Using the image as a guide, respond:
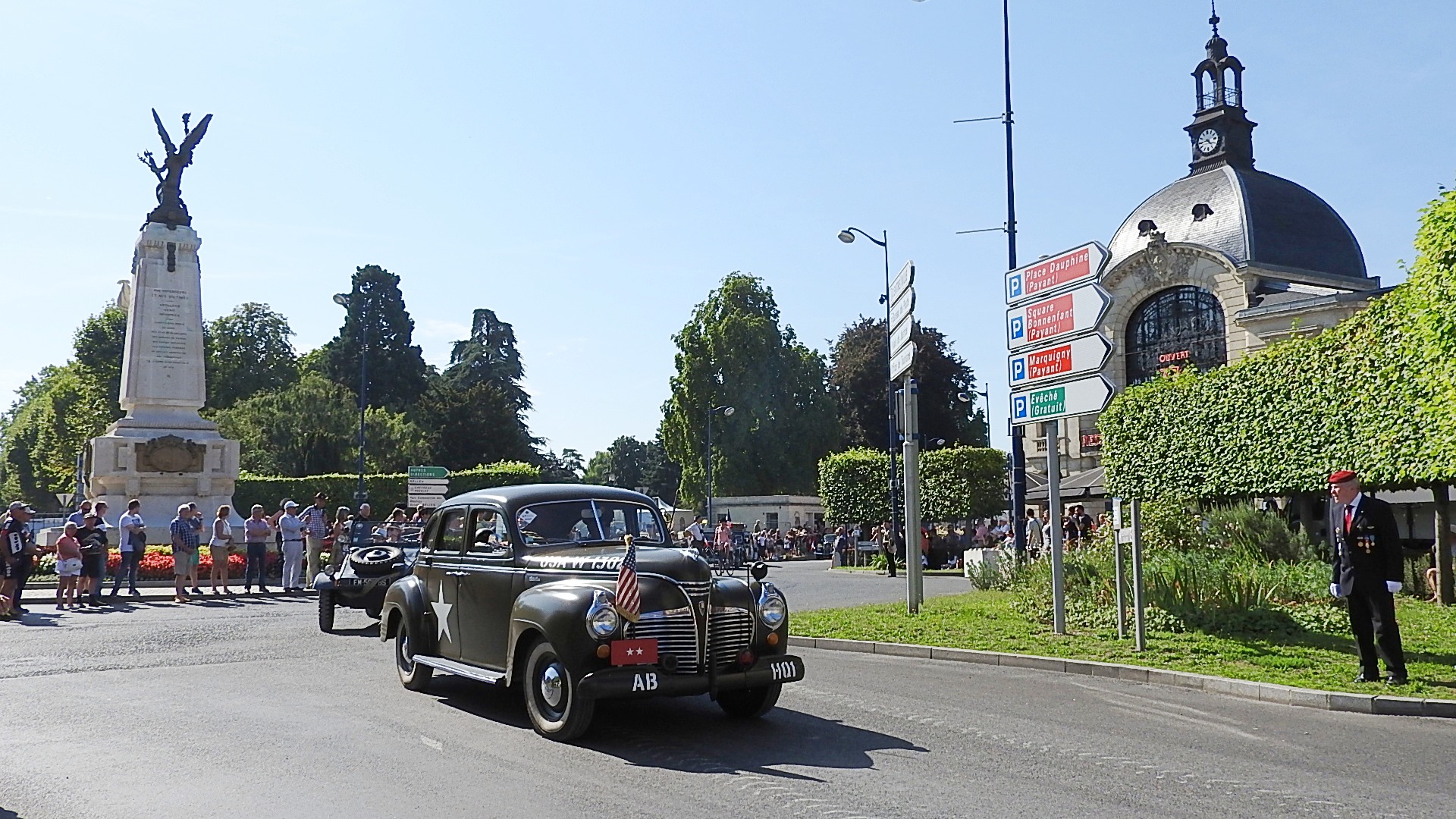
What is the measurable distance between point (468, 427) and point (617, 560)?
71160mm

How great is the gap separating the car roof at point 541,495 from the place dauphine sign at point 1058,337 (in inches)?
235

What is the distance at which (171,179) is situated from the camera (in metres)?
32.4

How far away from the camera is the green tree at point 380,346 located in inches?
3561

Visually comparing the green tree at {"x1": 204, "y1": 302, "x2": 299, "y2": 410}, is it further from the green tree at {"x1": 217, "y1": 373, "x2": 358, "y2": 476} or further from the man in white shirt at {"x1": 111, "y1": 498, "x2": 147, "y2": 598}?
the man in white shirt at {"x1": 111, "y1": 498, "x2": 147, "y2": 598}

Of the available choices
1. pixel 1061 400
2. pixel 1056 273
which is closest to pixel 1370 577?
pixel 1061 400

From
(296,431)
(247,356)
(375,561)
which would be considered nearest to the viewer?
(375,561)

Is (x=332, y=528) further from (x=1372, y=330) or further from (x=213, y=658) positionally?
(x=1372, y=330)

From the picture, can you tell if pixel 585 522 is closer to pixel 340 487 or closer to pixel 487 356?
pixel 340 487

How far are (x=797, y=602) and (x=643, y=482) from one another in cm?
9805

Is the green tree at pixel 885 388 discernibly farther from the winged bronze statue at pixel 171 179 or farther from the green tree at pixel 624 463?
the green tree at pixel 624 463

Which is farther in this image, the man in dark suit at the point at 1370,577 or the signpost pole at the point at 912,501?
the signpost pole at the point at 912,501

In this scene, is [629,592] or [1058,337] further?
[1058,337]

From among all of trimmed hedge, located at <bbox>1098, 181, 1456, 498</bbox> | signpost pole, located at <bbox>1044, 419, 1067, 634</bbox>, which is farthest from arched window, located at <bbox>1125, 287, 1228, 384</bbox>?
signpost pole, located at <bbox>1044, 419, 1067, 634</bbox>

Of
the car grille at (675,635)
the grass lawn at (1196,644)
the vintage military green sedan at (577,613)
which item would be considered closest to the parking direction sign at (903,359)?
the grass lawn at (1196,644)
